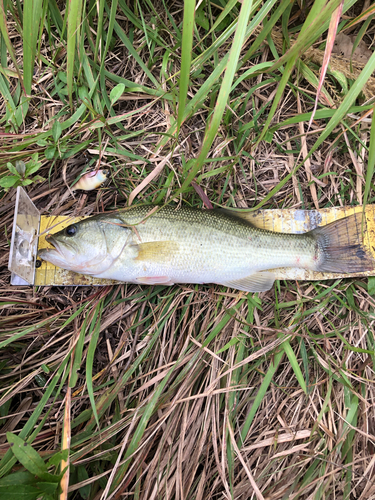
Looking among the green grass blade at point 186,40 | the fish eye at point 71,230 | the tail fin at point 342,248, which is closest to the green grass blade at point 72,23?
the green grass blade at point 186,40

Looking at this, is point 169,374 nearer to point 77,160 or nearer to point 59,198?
point 59,198

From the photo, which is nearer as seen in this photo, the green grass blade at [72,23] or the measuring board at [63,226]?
the green grass blade at [72,23]

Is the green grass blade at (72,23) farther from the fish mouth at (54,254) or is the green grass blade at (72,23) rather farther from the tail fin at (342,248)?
the tail fin at (342,248)

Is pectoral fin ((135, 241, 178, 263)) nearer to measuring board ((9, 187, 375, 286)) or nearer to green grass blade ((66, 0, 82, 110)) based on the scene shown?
measuring board ((9, 187, 375, 286))

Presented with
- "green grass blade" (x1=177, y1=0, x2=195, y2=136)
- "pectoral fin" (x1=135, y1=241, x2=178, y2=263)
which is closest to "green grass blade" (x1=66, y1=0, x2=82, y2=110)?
"green grass blade" (x1=177, y1=0, x2=195, y2=136)

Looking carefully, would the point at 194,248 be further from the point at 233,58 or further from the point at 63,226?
the point at 233,58

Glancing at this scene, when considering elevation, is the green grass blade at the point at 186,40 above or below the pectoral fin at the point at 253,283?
above
